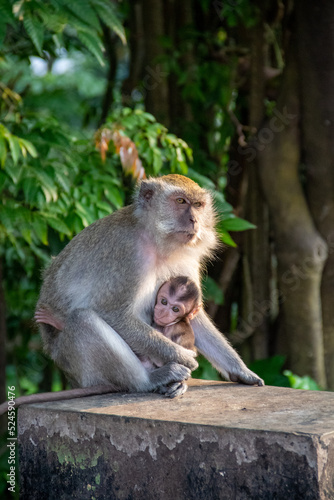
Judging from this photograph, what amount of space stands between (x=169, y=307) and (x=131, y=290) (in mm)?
259

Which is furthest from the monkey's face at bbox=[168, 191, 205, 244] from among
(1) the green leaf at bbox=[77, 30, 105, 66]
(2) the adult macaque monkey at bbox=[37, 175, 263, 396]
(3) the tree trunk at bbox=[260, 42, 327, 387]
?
(3) the tree trunk at bbox=[260, 42, 327, 387]

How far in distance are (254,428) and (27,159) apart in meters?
2.42

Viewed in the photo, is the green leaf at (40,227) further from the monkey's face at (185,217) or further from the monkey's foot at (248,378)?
the monkey's foot at (248,378)

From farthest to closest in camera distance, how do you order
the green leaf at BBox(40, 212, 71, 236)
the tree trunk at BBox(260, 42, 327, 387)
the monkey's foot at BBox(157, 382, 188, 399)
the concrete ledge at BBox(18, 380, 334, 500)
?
the tree trunk at BBox(260, 42, 327, 387), the green leaf at BBox(40, 212, 71, 236), the monkey's foot at BBox(157, 382, 188, 399), the concrete ledge at BBox(18, 380, 334, 500)

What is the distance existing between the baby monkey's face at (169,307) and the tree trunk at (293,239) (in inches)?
90.6

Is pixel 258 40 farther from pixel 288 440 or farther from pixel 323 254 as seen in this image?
pixel 288 440

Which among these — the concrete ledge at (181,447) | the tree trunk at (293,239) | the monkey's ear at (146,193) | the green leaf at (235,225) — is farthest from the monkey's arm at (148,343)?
the tree trunk at (293,239)

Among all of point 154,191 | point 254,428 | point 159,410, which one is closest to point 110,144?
point 154,191

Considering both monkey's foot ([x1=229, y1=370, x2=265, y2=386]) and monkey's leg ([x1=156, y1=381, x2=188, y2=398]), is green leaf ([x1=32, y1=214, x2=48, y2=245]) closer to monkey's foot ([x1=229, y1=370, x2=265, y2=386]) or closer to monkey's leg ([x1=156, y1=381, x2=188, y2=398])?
monkey's leg ([x1=156, y1=381, x2=188, y2=398])

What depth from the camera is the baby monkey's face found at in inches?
138

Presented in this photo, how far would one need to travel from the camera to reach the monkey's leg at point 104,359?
330 centimetres

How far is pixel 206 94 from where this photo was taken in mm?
6809

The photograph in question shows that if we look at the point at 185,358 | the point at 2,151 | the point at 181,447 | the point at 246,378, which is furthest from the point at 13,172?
the point at 181,447

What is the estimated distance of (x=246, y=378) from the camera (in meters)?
3.59
